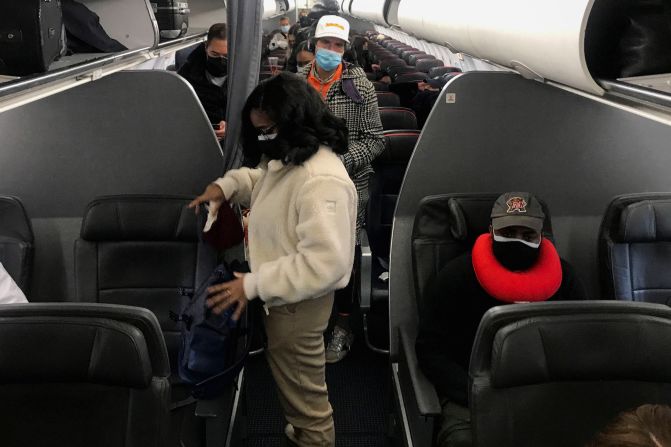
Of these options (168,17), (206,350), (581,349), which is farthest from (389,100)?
(581,349)

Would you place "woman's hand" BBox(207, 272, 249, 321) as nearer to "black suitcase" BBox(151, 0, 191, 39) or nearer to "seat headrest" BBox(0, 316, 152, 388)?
"seat headrest" BBox(0, 316, 152, 388)

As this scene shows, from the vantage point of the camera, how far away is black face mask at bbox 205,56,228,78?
3.31 meters

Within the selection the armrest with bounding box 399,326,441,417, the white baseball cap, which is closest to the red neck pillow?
the armrest with bounding box 399,326,441,417

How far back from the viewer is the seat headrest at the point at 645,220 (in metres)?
2.29

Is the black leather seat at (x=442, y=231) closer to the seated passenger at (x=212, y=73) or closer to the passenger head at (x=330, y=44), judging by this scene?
the passenger head at (x=330, y=44)

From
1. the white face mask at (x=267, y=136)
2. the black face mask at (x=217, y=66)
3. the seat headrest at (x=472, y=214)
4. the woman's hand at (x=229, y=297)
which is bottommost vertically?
the woman's hand at (x=229, y=297)

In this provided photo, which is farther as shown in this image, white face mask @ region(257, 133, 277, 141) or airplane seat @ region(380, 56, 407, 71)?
airplane seat @ region(380, 56, 407, 71)

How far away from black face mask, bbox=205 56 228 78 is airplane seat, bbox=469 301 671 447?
7.74 ft

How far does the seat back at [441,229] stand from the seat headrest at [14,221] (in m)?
1.61

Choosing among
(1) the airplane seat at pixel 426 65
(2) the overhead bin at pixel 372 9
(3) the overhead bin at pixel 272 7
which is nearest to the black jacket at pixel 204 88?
(3) the overhead bin at pixel 272 7

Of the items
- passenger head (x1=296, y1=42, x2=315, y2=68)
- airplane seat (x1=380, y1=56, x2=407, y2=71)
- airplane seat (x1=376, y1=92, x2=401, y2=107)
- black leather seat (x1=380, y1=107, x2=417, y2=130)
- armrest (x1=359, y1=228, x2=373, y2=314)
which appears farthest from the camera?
airplane seat (x1=380, y1=56, x2=407, y2=71)

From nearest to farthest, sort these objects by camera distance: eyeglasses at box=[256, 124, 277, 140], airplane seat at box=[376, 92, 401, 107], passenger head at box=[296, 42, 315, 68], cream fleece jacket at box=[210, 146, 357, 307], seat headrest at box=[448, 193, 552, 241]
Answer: cream fleece jacket at box=[210, 146, 357, 307], eyeglasses at box=[256, 124, 277, 140], seat headrest at box=[448, 193, 552, 241], passenger head at box=[296, 42, 315, 68], airplane seat at box=[376, 92, 401, 107]

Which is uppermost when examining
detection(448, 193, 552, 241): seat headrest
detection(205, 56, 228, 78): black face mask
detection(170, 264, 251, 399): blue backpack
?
detection(205, 56, 228, 78): black face mask

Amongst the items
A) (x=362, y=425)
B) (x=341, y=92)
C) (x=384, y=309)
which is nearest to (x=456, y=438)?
(x=362, y=425)
